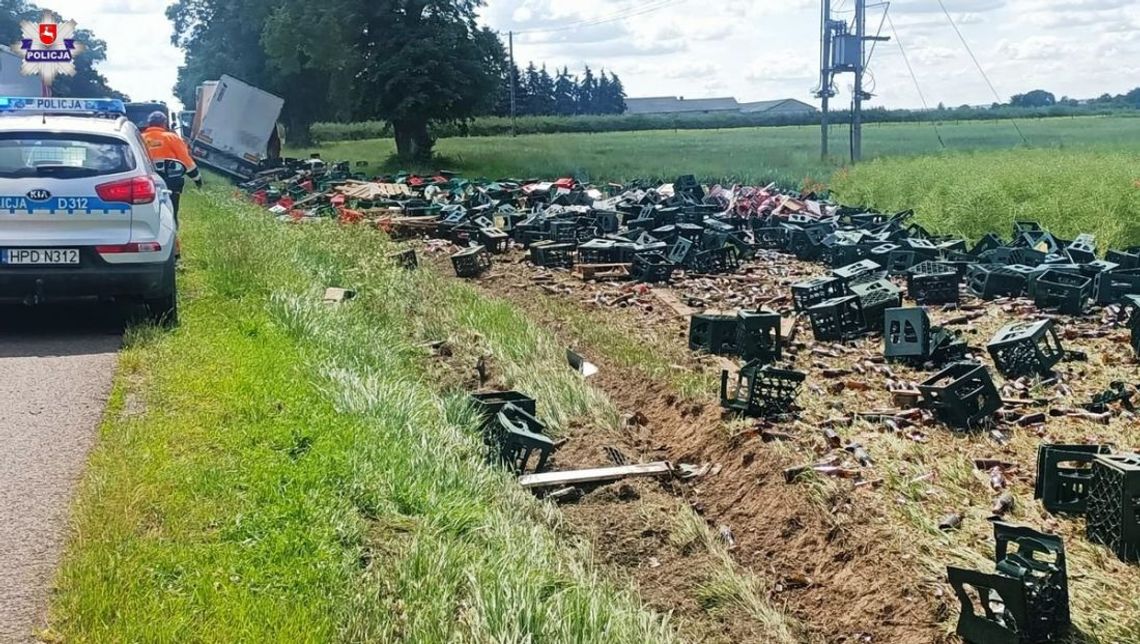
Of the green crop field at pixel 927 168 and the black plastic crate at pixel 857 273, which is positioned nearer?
the black plastic crate at pixel 857 273

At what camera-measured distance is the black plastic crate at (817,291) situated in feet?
39.3

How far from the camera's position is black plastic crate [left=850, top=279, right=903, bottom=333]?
11.2m

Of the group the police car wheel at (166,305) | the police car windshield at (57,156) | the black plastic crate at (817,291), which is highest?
the police car windshield at (57,156)

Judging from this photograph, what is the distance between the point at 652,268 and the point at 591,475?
845cm

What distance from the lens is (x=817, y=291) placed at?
39.7 ft

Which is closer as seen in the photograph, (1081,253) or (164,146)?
(1081,253)

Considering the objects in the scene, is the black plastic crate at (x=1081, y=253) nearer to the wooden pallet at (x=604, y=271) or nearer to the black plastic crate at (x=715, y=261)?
the black plastic crate at (x=715, y=261)

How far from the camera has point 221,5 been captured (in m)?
61.8

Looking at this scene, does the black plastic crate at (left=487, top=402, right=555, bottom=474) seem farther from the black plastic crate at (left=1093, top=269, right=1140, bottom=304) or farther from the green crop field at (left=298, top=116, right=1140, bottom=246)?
the green crop field at (left=298, top=116, right=1140, bottom=246)

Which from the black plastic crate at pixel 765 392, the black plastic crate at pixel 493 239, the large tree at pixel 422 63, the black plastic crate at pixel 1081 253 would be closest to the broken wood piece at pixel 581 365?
the black plastic crate at pixel 765 392

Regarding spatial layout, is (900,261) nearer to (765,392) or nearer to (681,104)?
(765,392)

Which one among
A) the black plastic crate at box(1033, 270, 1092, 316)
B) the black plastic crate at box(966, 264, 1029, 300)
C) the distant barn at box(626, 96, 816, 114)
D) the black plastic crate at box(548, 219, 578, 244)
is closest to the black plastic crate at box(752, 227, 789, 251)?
the black plastic crate at box(548, 219, 578, 244)

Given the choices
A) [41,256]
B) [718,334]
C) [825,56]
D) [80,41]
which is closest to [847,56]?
[825,56]

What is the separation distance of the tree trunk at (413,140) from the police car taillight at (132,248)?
31.5 meters
